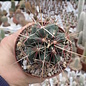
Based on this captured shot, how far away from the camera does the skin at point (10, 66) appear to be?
1.68ft

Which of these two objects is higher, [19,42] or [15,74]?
[19,42]

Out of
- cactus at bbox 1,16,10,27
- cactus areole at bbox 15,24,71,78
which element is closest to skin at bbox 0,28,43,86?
cactus areole at bbox 15,24,71,78

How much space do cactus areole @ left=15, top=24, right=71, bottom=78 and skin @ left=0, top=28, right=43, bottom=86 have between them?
25mm

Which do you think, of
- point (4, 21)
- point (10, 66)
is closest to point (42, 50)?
point (10, 66)

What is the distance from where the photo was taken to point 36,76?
1.66 ft

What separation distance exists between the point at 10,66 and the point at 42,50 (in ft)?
0.47

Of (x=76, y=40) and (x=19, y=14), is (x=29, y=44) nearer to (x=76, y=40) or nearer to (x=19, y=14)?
(x=76, y=40)

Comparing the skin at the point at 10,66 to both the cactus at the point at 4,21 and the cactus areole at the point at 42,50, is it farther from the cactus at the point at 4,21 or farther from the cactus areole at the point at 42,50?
the cactus at the point at 4,21

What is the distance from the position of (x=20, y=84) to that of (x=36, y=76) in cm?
9

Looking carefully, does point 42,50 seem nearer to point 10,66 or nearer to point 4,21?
point 10,66

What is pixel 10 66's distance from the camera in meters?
0.52

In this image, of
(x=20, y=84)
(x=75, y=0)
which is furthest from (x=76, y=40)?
(x=75, y=0)

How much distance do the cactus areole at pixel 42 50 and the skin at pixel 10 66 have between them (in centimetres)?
3

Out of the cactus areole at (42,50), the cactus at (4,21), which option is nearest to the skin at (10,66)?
the cactus areole at (42,50)
